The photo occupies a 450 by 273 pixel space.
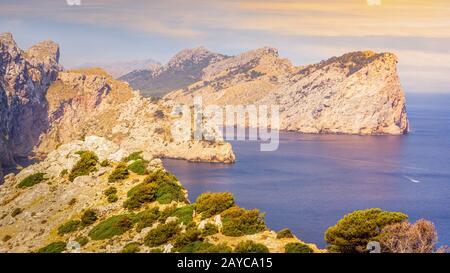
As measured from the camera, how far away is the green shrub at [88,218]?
39094mm

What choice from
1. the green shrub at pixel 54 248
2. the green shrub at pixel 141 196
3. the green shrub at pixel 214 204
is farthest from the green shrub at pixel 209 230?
the green shrub at pixel 54 248

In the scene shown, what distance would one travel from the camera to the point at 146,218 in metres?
36.1

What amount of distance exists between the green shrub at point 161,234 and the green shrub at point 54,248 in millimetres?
5773

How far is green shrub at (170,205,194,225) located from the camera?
113 feet

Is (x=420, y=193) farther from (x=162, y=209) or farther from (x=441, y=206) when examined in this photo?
(x=162, y=209)

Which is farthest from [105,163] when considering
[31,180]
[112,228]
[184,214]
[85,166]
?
[184,214]

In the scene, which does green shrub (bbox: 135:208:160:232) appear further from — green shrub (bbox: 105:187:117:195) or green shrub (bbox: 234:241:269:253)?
green shrub (bbox: 234:241:269:253)

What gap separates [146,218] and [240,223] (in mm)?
7100

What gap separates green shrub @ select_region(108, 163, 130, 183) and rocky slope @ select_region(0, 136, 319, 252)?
269 millimetres

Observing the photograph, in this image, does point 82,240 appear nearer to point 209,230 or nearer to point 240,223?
point 209,230

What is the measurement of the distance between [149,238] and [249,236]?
5.56 meters

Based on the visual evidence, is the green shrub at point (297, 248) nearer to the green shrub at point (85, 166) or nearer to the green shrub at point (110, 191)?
the green shrub at point (110, 191)

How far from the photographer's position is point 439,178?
498ft
